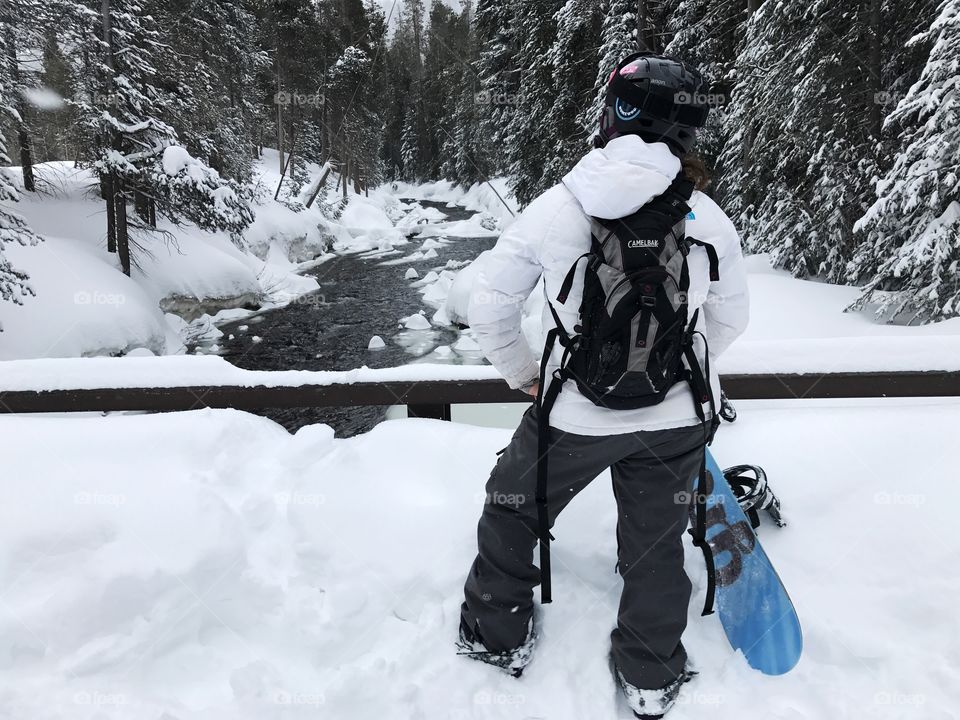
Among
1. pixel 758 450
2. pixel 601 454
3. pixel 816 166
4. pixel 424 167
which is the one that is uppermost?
pixel 816 166

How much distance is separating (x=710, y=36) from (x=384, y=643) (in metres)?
19.1

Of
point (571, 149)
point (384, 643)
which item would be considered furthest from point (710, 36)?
point (384, 643)

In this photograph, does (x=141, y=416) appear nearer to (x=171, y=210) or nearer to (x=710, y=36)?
(x=171, y=210)

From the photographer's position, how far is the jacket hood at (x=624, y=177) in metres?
1.80

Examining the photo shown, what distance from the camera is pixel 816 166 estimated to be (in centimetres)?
1291

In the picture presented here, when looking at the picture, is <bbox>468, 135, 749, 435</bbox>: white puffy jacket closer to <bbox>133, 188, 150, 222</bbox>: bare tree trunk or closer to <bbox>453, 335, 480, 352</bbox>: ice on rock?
<bbox>453, 335, 480, 352</bbox>: ice on rock

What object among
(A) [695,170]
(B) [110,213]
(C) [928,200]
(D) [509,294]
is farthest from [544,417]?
(B) [110,213]

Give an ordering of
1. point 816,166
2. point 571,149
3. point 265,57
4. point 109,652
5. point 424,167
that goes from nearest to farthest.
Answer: point 109,652
point 816,166
point 571,149
point 265,57
point 424,167

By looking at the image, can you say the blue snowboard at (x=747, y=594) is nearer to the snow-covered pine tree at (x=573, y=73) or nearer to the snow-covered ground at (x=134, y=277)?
the snow-covered ground at (x=134, y=277)

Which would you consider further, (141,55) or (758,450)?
(141,55)

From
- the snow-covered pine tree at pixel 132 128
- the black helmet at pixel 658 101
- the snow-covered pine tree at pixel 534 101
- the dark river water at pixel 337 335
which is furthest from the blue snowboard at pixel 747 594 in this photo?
the snow-covered pine tree at pixel 534 101

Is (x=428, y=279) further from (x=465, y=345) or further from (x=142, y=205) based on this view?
(x=142, y=205)

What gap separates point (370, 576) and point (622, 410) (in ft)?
4.90

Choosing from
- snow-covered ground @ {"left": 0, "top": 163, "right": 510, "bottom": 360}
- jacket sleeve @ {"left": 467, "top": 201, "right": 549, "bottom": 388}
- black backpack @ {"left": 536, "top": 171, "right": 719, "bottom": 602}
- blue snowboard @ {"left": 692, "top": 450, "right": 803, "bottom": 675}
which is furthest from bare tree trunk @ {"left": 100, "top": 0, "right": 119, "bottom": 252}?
blue snowboard @ {"left": 692, "top": 450, "right": 803, "bottom": 675}
